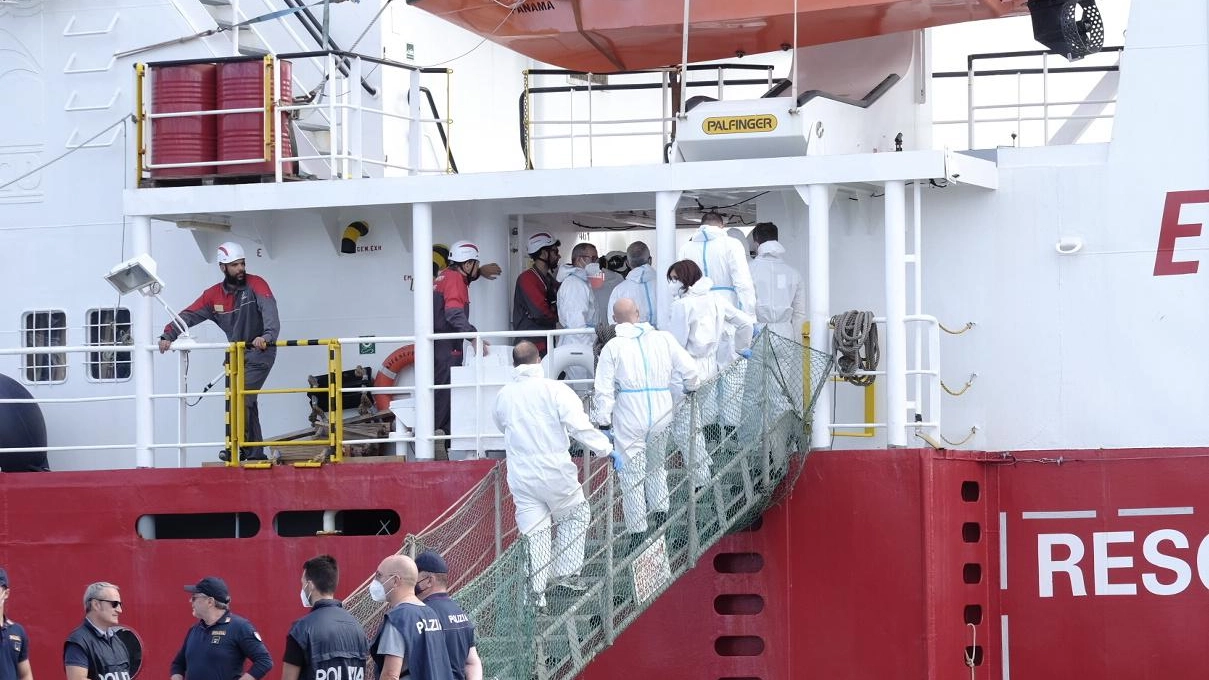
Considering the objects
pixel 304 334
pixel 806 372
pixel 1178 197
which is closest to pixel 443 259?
pixel 304 334

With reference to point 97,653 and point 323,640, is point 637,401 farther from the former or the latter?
point 97,653

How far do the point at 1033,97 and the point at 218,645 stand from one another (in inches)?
457

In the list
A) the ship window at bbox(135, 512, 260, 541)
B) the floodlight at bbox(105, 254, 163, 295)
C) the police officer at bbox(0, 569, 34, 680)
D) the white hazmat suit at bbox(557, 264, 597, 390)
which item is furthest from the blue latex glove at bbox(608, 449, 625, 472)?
the floodlight at bbox(105, 254, 163, 295)

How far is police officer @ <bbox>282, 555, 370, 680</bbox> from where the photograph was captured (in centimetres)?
796

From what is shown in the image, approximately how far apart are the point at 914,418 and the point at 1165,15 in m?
3.23

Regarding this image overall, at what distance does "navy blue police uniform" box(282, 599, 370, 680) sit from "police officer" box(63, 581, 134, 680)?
120 centimetres

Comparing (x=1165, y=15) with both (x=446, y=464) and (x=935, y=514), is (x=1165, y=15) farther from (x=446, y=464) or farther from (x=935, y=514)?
(x=446, y=464)

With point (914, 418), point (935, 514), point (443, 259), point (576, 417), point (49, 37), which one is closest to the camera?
point (576, 417)

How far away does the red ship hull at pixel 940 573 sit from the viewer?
1109cm

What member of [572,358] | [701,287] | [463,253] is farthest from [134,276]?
[701,287]

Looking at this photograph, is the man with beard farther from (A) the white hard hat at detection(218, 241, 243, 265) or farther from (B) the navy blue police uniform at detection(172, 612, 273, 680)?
(B) the navy blue police uniform at detection(172, 612, 273, 680)

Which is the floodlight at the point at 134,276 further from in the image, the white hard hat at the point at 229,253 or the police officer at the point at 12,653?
the police officer at the point at 12,653

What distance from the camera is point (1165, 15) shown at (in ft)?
39.3

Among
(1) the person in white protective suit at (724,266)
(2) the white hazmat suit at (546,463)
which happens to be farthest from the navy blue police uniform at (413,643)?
(1) the person in white protective suit at (724,266)
